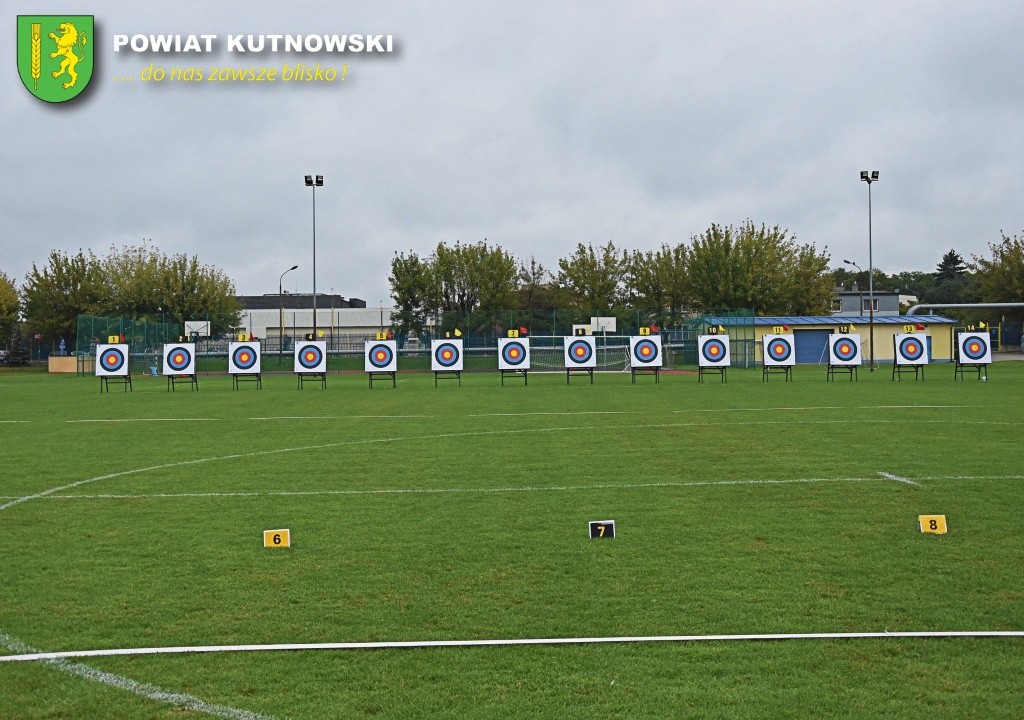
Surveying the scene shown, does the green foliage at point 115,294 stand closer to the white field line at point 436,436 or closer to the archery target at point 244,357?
the archery target at point 244,357

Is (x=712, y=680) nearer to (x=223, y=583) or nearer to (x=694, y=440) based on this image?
(x=223, y=583)

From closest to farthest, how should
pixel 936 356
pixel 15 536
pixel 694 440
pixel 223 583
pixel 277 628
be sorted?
pixel 277 628 → pixel 223 583 → pixel 15 536 → pixel 694 440 → pixel 936 356

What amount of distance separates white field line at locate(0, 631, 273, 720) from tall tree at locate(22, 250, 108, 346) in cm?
6383

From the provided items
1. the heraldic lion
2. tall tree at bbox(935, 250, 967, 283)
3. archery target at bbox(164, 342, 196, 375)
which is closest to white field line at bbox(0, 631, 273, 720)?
the heraldic lion

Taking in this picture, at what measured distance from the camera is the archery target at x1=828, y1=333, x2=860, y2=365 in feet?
104

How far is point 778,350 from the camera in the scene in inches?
1276

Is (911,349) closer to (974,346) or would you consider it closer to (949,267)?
(974,346)

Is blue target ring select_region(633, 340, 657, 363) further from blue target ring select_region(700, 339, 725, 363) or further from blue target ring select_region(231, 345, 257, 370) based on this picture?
blue target ring select_region(231, 345, 257, 370)

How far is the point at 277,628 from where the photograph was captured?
4.60m

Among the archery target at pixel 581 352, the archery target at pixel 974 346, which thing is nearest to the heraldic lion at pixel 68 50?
the archery target at pixel 581 352

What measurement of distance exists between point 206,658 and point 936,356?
187ft

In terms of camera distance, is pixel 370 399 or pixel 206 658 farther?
pixel 370 399

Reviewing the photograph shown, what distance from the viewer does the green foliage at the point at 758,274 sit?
2431 inches

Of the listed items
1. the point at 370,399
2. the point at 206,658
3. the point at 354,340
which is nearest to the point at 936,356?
the point at 354,340
